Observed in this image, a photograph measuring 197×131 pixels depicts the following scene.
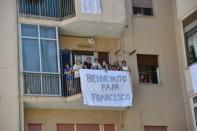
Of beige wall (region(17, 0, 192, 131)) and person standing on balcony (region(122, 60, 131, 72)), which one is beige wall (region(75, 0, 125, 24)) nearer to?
beige wall (region(17, 0, 192, 131))

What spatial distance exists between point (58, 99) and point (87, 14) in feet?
12.5

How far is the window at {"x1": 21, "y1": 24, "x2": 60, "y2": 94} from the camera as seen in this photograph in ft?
70.6

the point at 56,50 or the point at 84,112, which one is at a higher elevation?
the point at 56,50

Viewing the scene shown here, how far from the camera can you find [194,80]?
855 inches

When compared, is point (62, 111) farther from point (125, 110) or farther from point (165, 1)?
point (165, 1)

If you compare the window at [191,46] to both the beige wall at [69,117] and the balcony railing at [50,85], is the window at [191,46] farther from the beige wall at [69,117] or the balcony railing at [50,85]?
the balcony railing at [50,85]

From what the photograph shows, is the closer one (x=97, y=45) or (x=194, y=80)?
(x=194, y=80)

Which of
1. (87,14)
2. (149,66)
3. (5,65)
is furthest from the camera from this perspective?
(149,66)

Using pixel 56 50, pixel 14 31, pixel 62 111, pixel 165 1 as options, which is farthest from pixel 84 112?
pixel 165 1

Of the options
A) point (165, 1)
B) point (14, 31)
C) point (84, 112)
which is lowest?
point (84, 112)

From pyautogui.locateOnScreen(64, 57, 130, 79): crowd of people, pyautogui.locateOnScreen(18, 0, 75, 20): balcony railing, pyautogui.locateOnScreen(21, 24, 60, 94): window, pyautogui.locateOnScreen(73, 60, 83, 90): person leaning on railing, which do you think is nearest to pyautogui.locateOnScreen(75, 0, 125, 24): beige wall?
pyautogui.locateOnScreen(18, 0, 75, 20): balcony railing

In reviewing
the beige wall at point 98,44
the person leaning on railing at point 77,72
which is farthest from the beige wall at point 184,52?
the person leaning on railing at point 77,72

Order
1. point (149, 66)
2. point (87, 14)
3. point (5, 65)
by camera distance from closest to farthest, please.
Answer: point (5, 65), point (87, 14), point (149, 66)

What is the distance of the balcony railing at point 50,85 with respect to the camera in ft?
70.1
